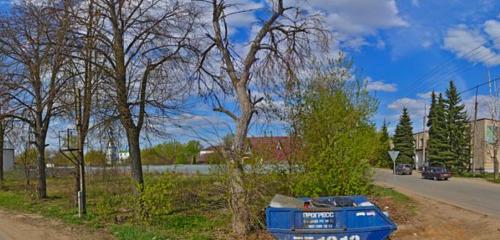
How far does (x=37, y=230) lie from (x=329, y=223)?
33.6 ft

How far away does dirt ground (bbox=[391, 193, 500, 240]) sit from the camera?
44.5ft

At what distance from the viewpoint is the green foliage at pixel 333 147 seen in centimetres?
1495

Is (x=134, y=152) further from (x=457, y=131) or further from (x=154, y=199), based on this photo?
(x=457, y=131)

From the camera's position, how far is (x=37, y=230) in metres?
16.5

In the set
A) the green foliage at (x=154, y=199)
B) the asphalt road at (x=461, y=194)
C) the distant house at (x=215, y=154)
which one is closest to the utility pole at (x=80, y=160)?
the green foliage at (x=154, y=199)

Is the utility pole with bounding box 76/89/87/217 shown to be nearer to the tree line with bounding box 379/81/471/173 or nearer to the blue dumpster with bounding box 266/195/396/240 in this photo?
the blue dumpster with bounding box 266/195/396/240

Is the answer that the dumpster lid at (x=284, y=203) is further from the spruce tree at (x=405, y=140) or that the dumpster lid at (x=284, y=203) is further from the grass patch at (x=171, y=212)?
the spruce tree at (x=405, y=140)

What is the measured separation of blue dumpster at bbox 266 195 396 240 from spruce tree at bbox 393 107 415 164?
91.0m

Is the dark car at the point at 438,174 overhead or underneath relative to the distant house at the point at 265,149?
underneath

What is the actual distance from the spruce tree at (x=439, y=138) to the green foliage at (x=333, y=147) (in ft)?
212

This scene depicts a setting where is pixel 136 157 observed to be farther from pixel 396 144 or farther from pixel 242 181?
pixel 396 144

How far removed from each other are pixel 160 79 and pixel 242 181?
7.36m

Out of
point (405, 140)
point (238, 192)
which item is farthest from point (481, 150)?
point (238, 192)

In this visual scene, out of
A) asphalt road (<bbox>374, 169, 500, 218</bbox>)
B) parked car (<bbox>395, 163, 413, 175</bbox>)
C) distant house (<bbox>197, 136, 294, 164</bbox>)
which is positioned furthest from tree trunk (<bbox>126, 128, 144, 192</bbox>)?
parked car (<bbox>395, 163, 413, 175</bbox>)
